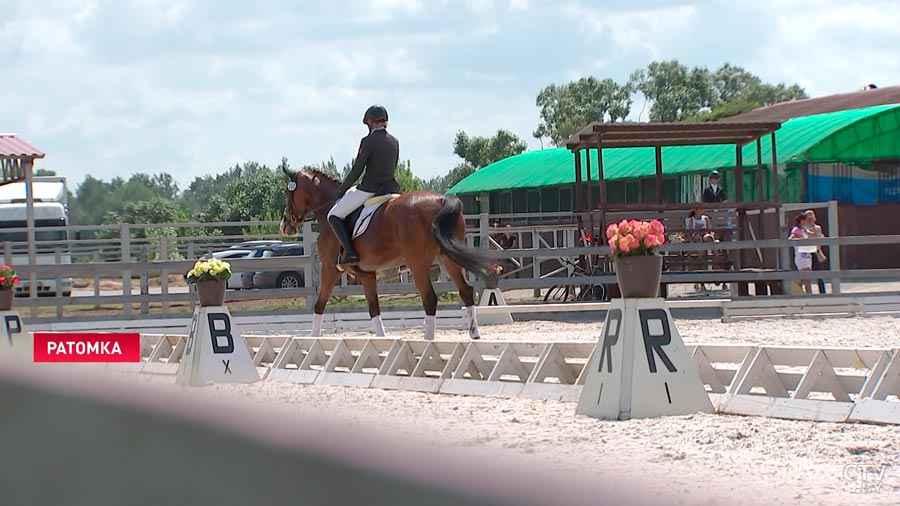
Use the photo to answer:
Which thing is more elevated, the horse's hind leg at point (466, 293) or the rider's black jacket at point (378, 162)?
the rider's black jacket at point (378, 162)

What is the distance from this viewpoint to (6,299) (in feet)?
39.1

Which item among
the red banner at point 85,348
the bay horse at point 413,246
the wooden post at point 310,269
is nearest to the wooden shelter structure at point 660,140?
the wooden post at point 310,269

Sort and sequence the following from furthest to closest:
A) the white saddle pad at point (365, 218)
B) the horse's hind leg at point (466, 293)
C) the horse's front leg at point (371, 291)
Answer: the horse's front leg at point (371, 291), the white saddle pad at point (365, 218), the horse's hind leg at point (466, 293)

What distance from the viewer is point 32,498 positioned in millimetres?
2459

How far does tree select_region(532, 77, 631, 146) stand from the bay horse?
68.0 meters

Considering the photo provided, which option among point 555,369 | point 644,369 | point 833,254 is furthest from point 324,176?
point 833,254

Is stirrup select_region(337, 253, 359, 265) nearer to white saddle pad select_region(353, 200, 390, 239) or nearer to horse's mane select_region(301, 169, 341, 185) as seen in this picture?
white saddle pad select_region(353, 200, 390, 239)

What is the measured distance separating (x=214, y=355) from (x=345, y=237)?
2.33m

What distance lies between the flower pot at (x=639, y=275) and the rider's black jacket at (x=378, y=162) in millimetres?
4773

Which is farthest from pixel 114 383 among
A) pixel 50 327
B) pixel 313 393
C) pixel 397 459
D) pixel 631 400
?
pixel 50 327

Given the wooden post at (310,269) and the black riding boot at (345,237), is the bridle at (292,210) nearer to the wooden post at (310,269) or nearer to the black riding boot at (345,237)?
the black riding boot at (345,237)

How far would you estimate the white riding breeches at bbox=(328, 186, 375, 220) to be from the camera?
1172cm

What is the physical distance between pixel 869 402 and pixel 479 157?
6906 cm

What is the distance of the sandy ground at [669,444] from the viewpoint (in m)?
4.69
